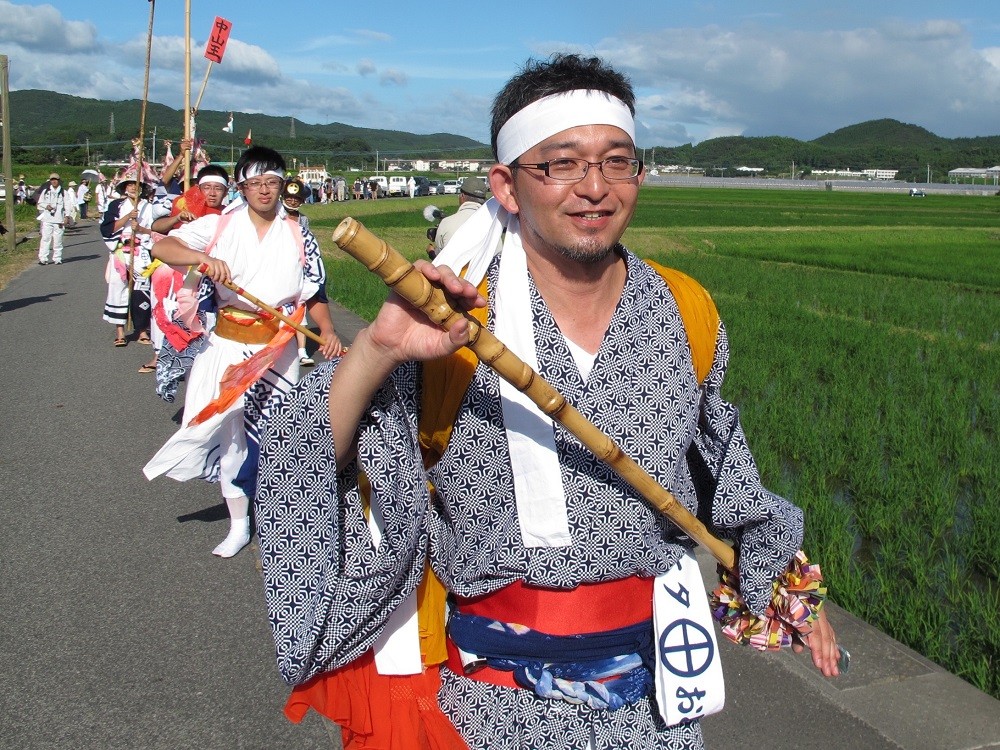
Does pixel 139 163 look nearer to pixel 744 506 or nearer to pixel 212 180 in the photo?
pixel 212 180

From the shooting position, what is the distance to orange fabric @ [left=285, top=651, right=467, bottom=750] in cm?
199

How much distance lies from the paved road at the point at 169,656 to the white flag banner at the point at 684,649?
1.34 m

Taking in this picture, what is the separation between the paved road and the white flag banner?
1340mm

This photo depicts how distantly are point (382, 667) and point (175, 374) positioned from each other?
5.42 meters

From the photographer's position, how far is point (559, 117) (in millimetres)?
1984

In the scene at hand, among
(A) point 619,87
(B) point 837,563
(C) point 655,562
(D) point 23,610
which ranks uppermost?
(A) point 619,87

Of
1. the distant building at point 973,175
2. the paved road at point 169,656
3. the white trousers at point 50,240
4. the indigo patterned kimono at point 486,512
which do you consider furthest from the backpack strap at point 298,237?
the distant building at point 973,175

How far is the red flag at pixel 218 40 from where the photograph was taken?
26.2 ft

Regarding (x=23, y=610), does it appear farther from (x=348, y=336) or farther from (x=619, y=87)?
(x=348, y=336)

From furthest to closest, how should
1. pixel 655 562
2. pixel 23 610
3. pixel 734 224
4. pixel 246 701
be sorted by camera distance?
pixel 734 224, pixel 23 610, pixel 246 701, pixel 655 562

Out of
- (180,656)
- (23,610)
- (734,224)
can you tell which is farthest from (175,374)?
(734,224)

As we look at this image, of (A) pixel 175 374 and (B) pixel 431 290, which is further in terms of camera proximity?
(A) pixel 175 374

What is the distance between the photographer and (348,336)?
1048 cm

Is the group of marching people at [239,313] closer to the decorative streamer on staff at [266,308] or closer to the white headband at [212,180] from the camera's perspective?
the decorative streamer on staff at [266,308]
